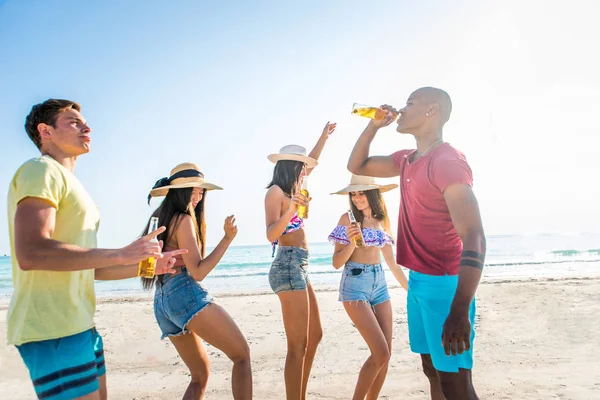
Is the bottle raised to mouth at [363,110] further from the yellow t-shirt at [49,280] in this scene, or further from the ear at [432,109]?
the yellow t-shirt at [49,280]

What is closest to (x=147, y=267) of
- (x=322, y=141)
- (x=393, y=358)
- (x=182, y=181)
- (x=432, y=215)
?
(x=182, y=181)

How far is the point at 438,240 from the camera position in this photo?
10.0 feet

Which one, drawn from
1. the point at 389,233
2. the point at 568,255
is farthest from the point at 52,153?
the point at 568,255

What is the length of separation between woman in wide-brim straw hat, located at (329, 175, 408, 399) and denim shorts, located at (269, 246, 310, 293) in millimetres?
505

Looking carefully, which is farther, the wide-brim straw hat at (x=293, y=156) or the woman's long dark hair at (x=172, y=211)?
the wide-brim straw hat at (x=293, y=156)

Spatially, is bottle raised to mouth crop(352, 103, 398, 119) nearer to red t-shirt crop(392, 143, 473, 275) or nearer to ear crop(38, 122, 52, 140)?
red t-shirt crop(392, 143, 473, 275)

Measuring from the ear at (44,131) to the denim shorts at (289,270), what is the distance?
7.90ft

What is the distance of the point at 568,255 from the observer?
3572cm

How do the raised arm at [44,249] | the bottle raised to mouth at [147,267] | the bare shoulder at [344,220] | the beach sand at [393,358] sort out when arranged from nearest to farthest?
the raised arm at [44,249], the bottle raised to mouth at [147,267], the bare shoulder at [344,220], the beach sand at [393,358]

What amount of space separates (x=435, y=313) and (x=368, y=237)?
2185 mm

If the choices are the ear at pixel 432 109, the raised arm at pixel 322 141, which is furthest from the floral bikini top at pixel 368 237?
the ear at pixel 432 109

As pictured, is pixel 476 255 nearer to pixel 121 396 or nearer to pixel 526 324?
pixel 121 396

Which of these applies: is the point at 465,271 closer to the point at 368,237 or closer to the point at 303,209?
the point at 303,209

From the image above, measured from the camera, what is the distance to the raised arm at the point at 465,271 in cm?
246
